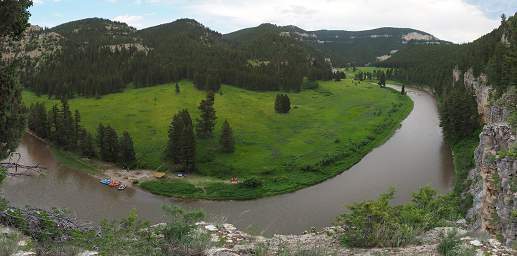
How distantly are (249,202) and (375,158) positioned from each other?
28.9 metres

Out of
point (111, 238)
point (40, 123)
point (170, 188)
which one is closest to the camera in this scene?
point (111, 238)

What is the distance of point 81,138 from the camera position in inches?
3024

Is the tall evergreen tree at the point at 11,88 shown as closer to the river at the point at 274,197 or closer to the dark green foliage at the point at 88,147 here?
the river at the point at 274,197

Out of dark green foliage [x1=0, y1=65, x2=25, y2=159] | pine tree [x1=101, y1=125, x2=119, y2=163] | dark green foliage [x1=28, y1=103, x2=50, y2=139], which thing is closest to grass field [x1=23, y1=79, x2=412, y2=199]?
pine tree [x1=101, y1=125, x2=119, y2=163]

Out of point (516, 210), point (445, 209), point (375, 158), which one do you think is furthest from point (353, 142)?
point (516, 210)

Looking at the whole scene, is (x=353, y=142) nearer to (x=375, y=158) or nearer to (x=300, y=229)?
(x=375, y=158)

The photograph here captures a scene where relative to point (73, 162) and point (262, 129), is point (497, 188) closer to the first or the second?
point (262, 129)

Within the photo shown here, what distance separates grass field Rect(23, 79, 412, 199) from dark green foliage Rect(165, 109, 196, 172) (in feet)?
7.12

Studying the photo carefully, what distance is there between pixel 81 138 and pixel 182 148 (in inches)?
905

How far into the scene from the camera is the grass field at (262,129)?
63.5 m

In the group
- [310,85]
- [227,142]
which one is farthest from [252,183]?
[310,85]

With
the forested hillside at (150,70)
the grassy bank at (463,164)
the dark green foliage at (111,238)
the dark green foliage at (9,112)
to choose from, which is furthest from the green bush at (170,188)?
the forested hillside at (150,70)

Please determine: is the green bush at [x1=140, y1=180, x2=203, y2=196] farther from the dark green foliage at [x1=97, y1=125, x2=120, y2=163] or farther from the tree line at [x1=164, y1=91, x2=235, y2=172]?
the dark green foliage at [x1=97, y1=125, x2=120, y2=163]

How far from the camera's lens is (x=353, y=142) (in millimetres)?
80312
